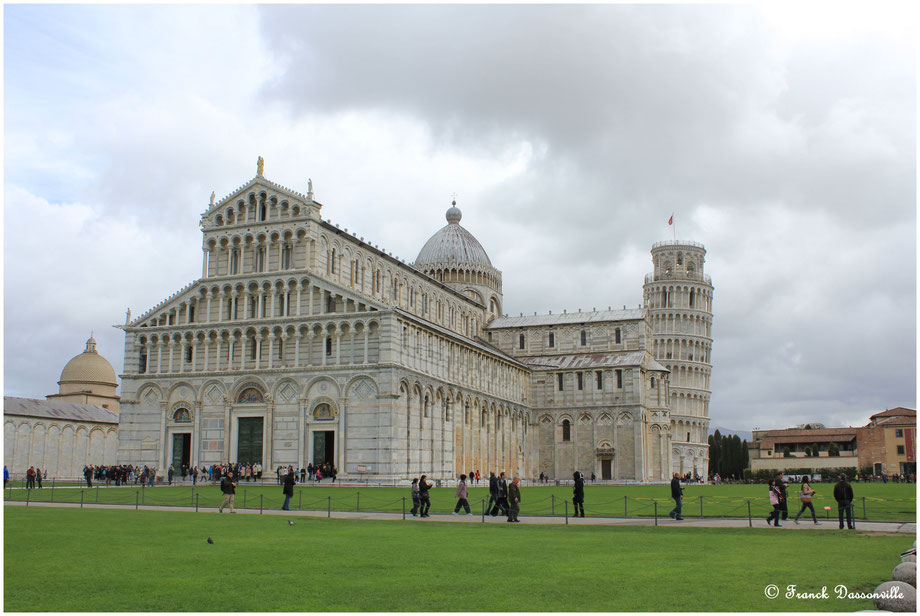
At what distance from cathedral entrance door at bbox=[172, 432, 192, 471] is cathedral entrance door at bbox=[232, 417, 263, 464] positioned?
4.29 meters

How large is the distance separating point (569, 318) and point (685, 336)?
29.5m

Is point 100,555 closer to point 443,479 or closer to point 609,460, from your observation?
point 443,479

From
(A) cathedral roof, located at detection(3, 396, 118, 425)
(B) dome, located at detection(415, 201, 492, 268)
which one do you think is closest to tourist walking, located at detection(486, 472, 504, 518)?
(A) cathedral roof, located at detection(3, 396, 118, 425)

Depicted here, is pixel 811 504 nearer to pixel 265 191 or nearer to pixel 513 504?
pixel 513 504

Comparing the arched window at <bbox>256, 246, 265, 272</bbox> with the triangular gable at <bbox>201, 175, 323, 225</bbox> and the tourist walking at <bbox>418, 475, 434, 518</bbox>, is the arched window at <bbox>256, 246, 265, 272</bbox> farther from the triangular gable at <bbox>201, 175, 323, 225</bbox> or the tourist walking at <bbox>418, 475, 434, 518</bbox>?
the tourist walking at <bbox>418, 475, 434, 518</bbox>

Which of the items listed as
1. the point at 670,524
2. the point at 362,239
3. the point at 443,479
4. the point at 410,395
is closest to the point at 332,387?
the point at 410,395

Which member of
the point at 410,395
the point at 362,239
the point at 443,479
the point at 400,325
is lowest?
the point at 443,479

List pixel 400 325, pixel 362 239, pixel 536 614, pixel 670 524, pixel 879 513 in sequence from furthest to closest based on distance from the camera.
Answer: pixel 362 239
pixel 400 325
pixel 879 513
pixel 670 524
pixel 536 614

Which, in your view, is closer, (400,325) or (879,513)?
(879,513)

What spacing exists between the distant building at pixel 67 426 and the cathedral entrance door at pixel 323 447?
3105cm

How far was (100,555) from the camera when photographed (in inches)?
739

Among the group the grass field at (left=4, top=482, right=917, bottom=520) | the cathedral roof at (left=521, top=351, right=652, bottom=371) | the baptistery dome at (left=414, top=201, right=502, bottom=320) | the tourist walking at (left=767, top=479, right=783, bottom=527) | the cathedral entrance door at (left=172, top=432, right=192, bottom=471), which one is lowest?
the grass field at (left=4, top=482, right=917, bottom=520)

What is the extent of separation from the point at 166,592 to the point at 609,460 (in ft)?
249

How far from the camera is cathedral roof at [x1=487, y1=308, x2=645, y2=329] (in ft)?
307
